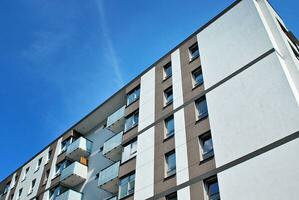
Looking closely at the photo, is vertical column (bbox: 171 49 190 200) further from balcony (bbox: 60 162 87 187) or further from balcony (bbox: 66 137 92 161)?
balcony (bbox: 66 137 92 161)

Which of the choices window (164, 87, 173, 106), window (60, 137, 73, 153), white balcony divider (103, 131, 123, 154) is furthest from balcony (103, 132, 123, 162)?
window (60, 137, 73, 153)

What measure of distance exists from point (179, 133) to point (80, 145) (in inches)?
521

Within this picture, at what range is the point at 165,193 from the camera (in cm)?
1783

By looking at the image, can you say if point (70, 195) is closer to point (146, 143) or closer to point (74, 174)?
point (74, 174)

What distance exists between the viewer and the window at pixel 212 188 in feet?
51.4

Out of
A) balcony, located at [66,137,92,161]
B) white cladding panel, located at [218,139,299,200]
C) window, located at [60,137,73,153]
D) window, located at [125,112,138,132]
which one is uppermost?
A: window, located at [60,137,73,153]

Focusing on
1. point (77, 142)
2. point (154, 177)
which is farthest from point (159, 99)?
point (77, 142)

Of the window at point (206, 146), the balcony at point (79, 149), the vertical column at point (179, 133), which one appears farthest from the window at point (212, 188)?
the balcony at point (79, 149)

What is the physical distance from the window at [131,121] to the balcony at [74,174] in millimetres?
6217

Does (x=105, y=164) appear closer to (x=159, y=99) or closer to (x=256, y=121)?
(x=159, y=99)

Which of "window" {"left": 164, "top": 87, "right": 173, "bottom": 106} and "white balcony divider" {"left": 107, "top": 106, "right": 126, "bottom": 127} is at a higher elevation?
"white balcony divider" {"left": 107, "top": 106, "right": 126, "bottom": 127}

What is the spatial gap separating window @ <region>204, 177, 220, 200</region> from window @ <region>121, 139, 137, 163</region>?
7.25m

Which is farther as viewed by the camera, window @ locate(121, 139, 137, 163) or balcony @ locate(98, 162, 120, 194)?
balcony @ locate(98, 162, 120, 194)

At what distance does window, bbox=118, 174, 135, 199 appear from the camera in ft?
68.2
